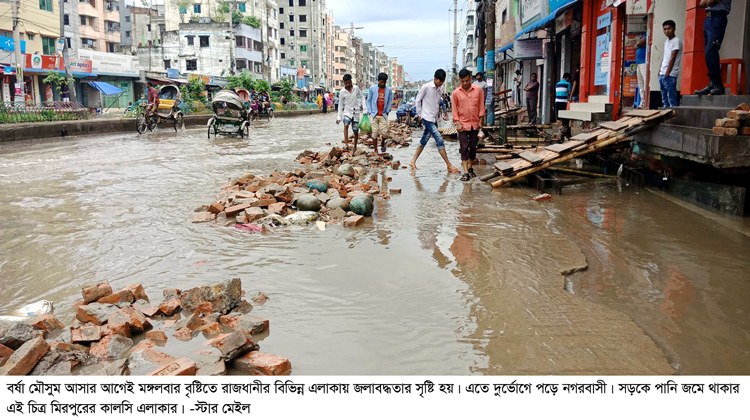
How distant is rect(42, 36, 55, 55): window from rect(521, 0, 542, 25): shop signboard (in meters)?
33.0

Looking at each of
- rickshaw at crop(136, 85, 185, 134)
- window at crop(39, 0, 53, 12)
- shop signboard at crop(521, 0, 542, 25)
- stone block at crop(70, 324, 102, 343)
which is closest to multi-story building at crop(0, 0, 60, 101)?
window at crop(39, 0, 53, 12)

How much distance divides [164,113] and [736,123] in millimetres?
20554

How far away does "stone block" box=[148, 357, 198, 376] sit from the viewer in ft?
8.88

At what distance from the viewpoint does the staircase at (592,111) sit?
1151 cm

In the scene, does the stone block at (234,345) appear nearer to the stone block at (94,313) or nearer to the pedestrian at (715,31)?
the stone block at (94,313)

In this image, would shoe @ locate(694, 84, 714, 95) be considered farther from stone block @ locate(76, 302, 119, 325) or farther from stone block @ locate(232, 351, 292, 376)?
stone block @ locate(76, 302, 119, 325)

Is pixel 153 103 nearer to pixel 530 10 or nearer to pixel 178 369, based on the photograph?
pixel 530 10

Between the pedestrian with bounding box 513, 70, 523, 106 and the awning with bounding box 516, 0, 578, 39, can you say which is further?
the pedestrian with bounding box 513, 70, 523, 106

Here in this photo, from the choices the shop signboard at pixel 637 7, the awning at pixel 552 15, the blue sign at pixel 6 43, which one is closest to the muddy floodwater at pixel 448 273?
the shop signboard at pixel 637 7

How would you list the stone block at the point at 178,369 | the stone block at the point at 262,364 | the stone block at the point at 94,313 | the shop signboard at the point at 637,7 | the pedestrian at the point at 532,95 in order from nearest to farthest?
the stone block at the point at 178,369, the stone block at the point at 262,364, the stone block at the point at 94,313, the shop signboard at the point at 637,7, the pedestrian at the point at 532,95

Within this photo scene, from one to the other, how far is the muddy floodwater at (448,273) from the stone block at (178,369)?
1.65 feet

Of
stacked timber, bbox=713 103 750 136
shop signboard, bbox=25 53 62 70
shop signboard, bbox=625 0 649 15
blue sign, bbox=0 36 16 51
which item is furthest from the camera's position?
shop signboard, bbox=25 53 62 70

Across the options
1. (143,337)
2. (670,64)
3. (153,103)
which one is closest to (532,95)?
(670,64)

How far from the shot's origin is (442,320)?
355cm
